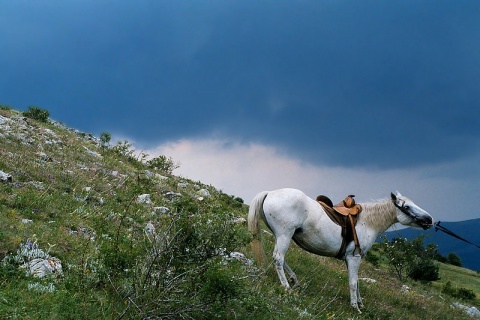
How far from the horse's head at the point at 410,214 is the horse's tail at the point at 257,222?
364 centimetres

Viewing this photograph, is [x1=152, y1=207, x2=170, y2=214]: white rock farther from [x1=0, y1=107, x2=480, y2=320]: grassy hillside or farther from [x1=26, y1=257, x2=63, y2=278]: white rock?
[x1=26, y1=257, x2=63, y2=278]: white rock

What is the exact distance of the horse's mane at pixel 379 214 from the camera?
1127 cm

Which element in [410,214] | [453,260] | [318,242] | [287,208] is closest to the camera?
[287,208]

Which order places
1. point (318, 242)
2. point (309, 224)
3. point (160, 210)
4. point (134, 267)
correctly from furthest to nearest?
point (160, 210) → point (318, 242) → point (309, 224) → point (134, 267)

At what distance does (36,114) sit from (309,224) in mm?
24774

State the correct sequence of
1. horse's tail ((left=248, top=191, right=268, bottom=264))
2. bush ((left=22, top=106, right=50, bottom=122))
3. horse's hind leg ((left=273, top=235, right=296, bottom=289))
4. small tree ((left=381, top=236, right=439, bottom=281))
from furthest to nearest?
bush ((left=22, top=106, right=50, bottom=122)), small tree ((left=381, top=236, right=439, bottom=281)), horse's tail ((left=248, top=191, right=268, bottom=264)), horse's hind leg ((left=273, top=235, right=296, bottom=289))

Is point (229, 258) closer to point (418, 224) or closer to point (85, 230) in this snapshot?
point (85, 230)

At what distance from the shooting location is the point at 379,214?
37.3ft

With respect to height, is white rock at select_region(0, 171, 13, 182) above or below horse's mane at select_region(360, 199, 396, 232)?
above

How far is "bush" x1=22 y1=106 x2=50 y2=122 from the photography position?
28.8 m

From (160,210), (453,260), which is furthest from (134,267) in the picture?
(453,260)

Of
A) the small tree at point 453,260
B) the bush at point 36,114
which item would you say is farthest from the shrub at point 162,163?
the small tree at point 453,260

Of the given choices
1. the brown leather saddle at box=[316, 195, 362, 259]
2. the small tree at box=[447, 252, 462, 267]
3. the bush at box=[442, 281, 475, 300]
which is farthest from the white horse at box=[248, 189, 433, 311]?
the small tree at box=[447, 252, 462, 267]

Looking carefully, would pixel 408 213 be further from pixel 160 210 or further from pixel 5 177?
pixel 5 177
